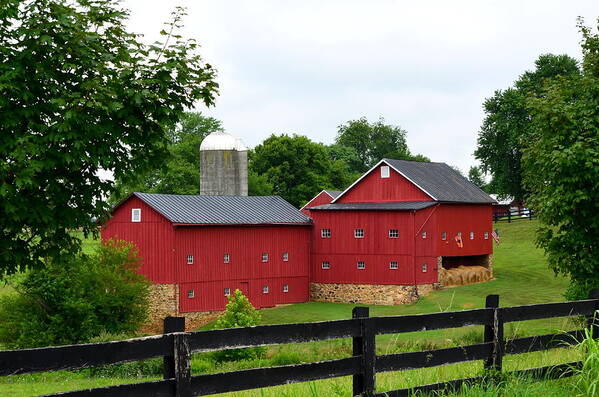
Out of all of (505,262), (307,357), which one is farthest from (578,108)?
(505,262)

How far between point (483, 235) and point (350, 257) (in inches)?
459

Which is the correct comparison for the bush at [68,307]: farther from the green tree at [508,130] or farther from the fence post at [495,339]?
the green tree at [508,130]

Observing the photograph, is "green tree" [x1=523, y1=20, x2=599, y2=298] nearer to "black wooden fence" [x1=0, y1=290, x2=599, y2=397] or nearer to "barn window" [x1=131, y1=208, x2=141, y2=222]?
"black wooden fence" [x1=0, y1=290, x2=599, y2=397]

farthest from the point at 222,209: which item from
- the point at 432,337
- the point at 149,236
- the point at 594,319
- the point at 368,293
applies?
the point at 594,319

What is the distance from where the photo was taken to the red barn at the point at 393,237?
51781 mm

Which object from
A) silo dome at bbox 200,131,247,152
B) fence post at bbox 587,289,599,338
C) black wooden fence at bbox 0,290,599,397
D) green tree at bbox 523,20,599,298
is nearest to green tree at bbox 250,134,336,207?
silo dome at bbox 200,131,247,152

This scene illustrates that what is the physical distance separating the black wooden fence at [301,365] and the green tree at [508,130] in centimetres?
6953

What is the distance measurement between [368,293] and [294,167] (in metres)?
40.1

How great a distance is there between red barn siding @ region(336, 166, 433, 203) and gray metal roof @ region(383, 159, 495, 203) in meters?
0.44

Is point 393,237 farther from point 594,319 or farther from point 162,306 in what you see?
point 594,319

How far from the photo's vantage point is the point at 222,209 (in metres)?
51.7

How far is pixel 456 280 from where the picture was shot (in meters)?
54.7

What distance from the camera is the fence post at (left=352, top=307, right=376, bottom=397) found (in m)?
8.39

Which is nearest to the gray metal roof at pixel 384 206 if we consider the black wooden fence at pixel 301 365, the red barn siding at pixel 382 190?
the red barn siding at pixel 382 190
